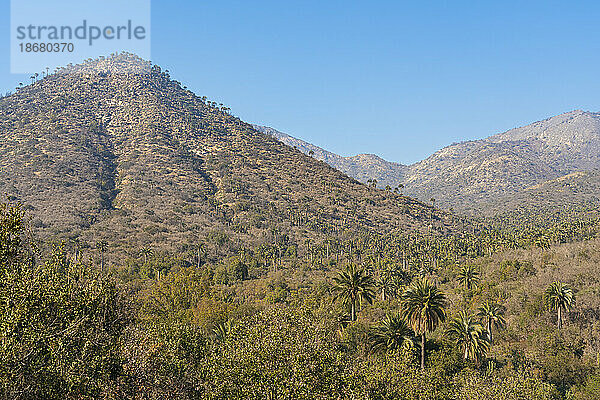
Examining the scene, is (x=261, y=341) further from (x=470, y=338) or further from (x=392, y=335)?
(x=470, y=338)

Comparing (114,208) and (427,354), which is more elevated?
(114,208)

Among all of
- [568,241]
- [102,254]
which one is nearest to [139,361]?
[102,254]

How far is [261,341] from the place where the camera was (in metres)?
30.0

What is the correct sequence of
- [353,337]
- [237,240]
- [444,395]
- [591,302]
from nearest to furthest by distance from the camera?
[444,395]
[353,337]
[591,302]
[237,240]

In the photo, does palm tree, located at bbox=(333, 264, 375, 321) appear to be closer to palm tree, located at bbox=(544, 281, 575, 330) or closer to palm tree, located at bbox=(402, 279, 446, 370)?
palm tree, located at bbox=(402, 279, 446, 370)

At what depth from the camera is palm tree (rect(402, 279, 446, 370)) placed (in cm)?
5523

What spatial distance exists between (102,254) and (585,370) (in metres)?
134

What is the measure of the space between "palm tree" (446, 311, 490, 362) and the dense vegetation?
0.23 meters

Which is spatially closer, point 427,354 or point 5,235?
point 5,235

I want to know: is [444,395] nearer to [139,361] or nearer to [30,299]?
[139,361]

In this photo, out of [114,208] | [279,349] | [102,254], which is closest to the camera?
[279,349]

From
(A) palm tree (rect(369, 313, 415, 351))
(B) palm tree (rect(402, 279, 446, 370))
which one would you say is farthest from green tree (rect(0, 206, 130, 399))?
(A) palm tree (rect(369, 313, 415, 351))

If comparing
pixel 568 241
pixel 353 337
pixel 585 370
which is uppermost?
pixel 568 241

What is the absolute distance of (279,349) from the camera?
1144 inches
